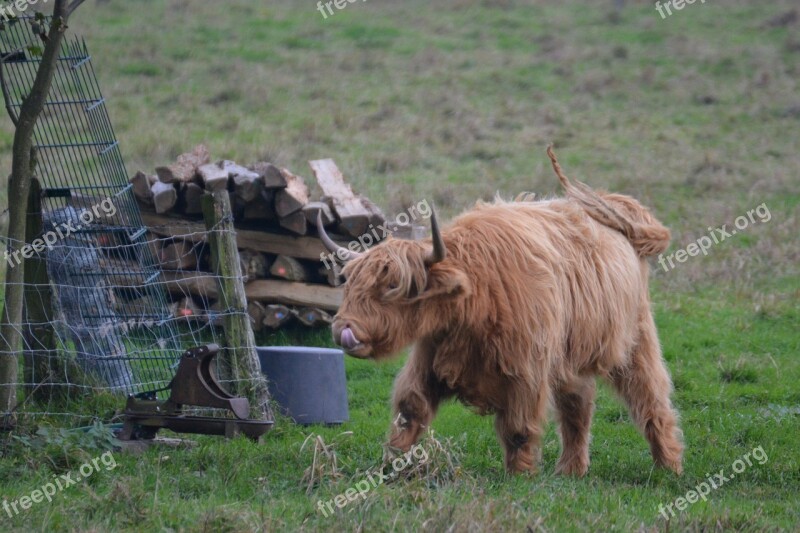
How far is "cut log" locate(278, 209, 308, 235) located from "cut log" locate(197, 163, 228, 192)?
61cm

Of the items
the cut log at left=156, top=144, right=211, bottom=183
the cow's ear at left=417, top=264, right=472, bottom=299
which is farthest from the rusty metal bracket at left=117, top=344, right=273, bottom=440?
the cut log at left=156, top=144, right=211, bottom=183

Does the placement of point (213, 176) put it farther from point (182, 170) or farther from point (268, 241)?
point (268, 241)

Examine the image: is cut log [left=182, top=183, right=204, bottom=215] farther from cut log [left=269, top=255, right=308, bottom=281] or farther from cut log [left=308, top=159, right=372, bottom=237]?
cut log [left=308, top=159, right=372, bottom=237]

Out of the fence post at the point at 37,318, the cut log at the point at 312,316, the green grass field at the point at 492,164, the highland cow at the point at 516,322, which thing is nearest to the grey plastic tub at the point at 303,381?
the green grass field at the point at 492,164

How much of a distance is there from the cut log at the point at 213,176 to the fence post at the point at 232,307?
1811 millimetres

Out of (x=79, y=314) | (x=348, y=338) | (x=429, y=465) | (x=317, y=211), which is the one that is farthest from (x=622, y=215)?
(x=79, y=314)

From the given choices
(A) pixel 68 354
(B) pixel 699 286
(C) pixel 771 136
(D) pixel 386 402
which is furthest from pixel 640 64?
(A) pixel 68 354

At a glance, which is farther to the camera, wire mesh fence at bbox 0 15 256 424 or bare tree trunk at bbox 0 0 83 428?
wire mesh fence at bbox 0 15 256 424

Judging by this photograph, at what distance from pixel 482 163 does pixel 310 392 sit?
9503mm

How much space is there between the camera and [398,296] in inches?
224

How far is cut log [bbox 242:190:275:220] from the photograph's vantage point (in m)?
9.32

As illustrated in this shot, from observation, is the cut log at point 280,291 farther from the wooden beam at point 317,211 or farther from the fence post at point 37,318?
the fence post at point 37,318

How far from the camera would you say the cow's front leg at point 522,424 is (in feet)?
19.7

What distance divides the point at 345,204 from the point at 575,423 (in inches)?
139
